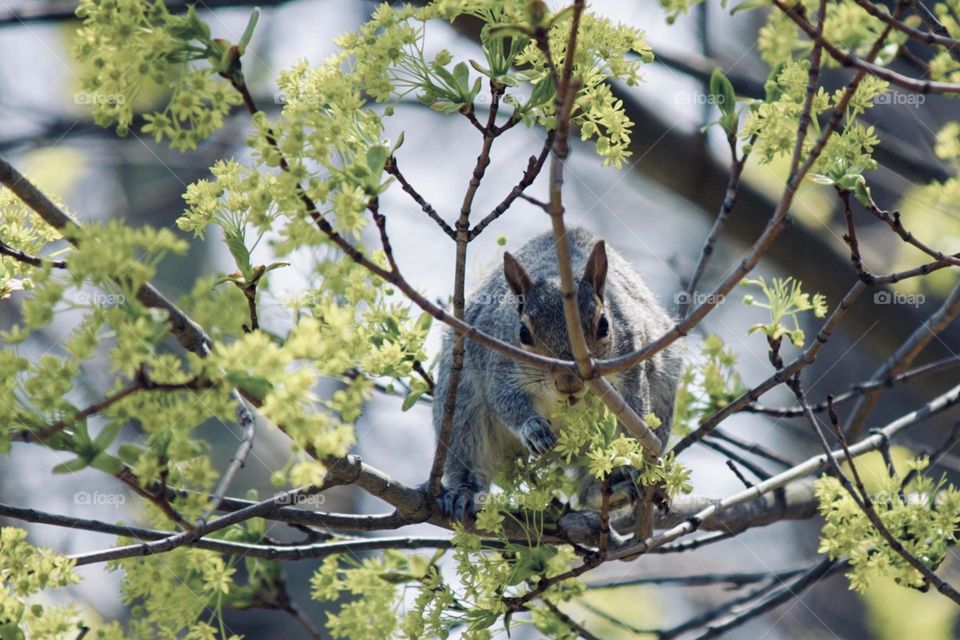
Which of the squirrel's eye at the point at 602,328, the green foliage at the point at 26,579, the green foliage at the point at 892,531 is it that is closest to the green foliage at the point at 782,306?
the green foliage at the point at 892,531

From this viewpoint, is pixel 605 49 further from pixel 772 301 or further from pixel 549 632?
pixel 549 632

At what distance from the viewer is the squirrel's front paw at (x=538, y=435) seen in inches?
118

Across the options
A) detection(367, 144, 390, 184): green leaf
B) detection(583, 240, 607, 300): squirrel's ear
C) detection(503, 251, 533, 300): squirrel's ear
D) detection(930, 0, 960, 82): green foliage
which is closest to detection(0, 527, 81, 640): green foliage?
detection(367, 144, 390, 184): green leaf

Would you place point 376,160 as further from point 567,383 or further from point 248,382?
point 567,383

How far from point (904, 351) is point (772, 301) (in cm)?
111

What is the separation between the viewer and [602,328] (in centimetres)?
310

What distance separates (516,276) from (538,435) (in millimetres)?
488

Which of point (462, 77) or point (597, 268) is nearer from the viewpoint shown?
point (462, 77)

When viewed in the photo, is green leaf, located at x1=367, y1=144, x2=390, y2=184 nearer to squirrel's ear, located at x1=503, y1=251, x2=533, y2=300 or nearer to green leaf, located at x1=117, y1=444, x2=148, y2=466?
green leaf, located at x1=117, y1=444, x2=148, y2=466

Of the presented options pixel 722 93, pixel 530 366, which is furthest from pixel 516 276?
pixel 722 93

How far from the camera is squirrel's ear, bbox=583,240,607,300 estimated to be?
2.93m

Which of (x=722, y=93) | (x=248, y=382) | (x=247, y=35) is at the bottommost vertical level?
(x=248, y=382)

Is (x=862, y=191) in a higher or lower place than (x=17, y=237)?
lower

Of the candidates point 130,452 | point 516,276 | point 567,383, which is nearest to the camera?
point 130,452
